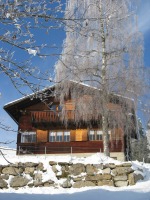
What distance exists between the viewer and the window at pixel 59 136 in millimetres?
25422

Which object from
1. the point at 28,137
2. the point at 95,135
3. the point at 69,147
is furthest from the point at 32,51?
the point at 28,137

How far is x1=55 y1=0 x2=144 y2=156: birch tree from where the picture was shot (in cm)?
1633

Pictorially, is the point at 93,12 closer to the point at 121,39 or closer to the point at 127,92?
the point at 121,39

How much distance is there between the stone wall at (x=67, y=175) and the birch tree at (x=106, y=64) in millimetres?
2460

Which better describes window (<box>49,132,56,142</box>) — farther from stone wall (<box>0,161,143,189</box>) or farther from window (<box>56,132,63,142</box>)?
stone wall (<box>0,161,143,189</box>)

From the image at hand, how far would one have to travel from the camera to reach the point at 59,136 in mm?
25609

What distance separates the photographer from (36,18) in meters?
4.04

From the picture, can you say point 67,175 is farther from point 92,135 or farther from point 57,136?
point 57,136

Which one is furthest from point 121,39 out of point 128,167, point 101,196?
point 101,196

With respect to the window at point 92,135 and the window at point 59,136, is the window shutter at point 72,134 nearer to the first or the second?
the window at point 59,136

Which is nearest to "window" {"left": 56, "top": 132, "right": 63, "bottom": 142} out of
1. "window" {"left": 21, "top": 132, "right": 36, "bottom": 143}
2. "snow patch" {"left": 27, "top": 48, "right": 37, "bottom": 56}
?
"window" {"left": 21, "top": 132, "right": 36, "bottom": 143}

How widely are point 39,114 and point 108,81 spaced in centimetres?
962

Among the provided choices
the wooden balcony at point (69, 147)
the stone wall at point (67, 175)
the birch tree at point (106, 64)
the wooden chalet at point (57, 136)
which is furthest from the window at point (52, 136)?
→ the stone wall at point (67, 175)

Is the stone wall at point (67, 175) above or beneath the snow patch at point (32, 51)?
beneath
